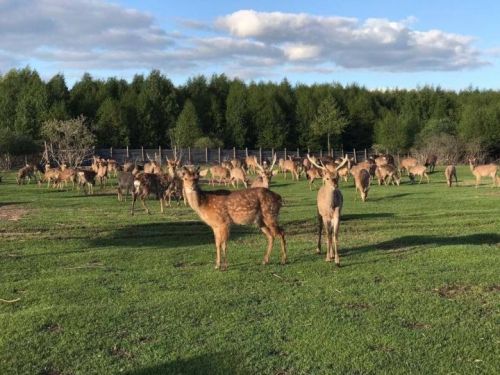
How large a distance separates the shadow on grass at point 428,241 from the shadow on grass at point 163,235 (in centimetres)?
307

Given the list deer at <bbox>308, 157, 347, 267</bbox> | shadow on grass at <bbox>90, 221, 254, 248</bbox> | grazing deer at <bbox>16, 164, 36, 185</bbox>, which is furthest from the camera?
grazing deer at <bbox>16, 164, 36, 185</bbox>

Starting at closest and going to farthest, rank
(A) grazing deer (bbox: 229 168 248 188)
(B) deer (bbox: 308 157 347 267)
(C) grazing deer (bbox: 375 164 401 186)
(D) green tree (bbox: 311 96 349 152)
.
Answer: (B) deer (bbox: 308 157 347 267)
(A) grazing deer (bbox: 229 168 248 188)
(C) grazing deer (bbox: 375 164 401 186)
(D) green tree (bbox: 311 96 349 152)

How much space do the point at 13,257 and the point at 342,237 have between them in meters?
6.42

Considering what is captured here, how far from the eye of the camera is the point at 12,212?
18.5 metres

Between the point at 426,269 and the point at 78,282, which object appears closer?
the point at 78,282

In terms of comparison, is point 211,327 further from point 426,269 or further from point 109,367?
point 426,269

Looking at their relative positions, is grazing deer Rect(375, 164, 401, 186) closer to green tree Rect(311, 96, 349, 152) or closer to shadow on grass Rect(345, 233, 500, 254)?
shadow on grass Rect(345, 233, 500, 254)

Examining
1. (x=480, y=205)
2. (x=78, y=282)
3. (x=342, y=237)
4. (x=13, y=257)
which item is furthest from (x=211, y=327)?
(x=480, y=205)

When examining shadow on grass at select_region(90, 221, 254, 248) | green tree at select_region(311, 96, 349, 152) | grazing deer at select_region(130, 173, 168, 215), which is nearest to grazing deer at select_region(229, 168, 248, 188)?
grazing deer at select_region(130, 173, 168, 215)

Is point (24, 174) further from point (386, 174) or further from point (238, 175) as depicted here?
point (386, 174)

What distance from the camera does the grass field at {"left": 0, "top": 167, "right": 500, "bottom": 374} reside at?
528 centimetres

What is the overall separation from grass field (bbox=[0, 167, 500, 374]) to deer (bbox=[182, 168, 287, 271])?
51 centimetres

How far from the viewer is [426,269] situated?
29.1ft

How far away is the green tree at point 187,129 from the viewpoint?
2479 inches
